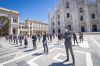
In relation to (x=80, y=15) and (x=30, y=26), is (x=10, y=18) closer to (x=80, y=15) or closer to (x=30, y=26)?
(x=30, y=26)

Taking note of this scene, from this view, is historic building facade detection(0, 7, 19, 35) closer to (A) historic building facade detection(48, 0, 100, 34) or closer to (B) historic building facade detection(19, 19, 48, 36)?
(B) historic building facade detection(19, 19, 48, 36)

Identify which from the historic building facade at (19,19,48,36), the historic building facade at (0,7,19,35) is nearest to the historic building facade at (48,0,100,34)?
the historic building facade at (0,7,19,35)

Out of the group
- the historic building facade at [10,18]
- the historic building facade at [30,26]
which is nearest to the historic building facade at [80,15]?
the historic building facade at [10,18]

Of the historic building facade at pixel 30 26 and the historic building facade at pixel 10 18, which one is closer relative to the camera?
the historic building facade at pixel 10 18

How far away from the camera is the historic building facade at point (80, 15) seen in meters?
37.6

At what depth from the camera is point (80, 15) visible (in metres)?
39.6

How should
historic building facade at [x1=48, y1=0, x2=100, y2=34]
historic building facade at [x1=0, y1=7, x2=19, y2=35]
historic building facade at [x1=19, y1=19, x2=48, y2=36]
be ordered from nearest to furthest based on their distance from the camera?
historic building facade at [x1=0, y1=7, x2=19, y2=35]
historic building facade at [x1=48, y1=0, x2=100, y2=34]
historic building facade at [x1=19, y1=19, x2=48, y2=36]

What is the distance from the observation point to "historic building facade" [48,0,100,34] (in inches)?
1479

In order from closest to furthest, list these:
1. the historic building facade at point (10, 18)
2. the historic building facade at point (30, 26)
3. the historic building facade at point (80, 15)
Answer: the historic building facade at point (10, 18) → the historic building facade at point (80, 15) → the historic building facade at point (30, 26)

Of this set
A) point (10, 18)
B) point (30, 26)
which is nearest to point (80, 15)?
point (10, 18)

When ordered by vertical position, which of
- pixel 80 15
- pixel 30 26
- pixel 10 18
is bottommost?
pixel 30 26

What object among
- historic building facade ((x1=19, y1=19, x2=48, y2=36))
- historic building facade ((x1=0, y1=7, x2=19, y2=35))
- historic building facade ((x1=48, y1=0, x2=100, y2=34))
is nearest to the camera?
historic building facade ((x1=0, y1=7, x2=19, y2=35))

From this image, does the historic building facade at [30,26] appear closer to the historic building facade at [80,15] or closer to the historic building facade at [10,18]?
the historic building facade at [10,18]

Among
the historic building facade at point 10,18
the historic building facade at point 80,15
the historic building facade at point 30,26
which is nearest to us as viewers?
the historic building facade at point 10,18
